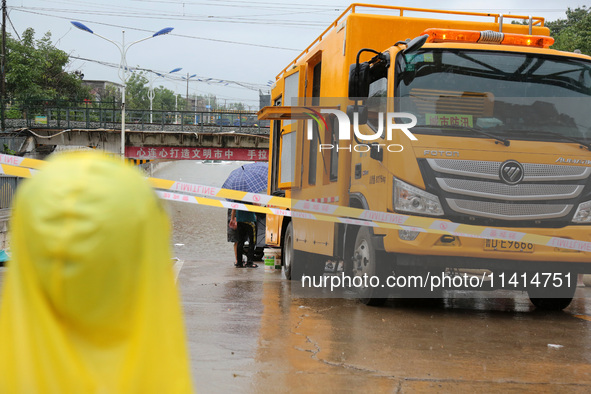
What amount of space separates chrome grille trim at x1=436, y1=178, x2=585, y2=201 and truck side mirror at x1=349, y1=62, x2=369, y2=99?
1.36 metres

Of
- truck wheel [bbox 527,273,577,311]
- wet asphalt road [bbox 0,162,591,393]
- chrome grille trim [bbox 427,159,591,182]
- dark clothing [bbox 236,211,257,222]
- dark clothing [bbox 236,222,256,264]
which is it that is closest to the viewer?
wet asphalt road [bbox 0,162,591,393]

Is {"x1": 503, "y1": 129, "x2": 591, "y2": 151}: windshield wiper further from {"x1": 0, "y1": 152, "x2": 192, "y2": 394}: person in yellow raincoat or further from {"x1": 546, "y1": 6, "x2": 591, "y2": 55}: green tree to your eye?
{"x1": 546, "y1": 6, "x2": 591, "y2": 55}: green tree

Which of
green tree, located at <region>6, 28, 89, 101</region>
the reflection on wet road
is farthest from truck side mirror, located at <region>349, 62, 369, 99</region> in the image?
green tree, located at <region>6, 28, 89, 101</region>

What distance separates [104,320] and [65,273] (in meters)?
0.13

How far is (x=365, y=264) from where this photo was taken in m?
8.70

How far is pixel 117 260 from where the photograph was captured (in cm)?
139

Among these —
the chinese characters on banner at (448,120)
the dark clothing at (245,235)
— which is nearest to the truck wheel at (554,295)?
the chinese characters on banner at (448,120)

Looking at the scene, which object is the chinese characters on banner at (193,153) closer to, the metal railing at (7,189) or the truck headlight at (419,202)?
the metal railing at (7,189)

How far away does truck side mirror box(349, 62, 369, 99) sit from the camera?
27.4 feet

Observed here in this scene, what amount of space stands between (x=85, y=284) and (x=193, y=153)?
4430 cm

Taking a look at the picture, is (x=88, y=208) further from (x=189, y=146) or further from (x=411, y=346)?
(x=189, y=146)

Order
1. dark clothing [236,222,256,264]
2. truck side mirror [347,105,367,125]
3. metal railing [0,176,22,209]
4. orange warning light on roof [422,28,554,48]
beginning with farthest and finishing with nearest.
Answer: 1. metal railing [0,176,22,209]
2. dark clothing [236,222,256,264]
3. truck side mirror [347,105,367,125]
4. orange warning light on roof [422,28,554,48]

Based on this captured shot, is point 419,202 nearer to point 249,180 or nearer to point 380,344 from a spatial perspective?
point 380,344

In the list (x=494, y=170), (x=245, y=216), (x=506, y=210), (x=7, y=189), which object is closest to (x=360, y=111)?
(x=494, y=170)
